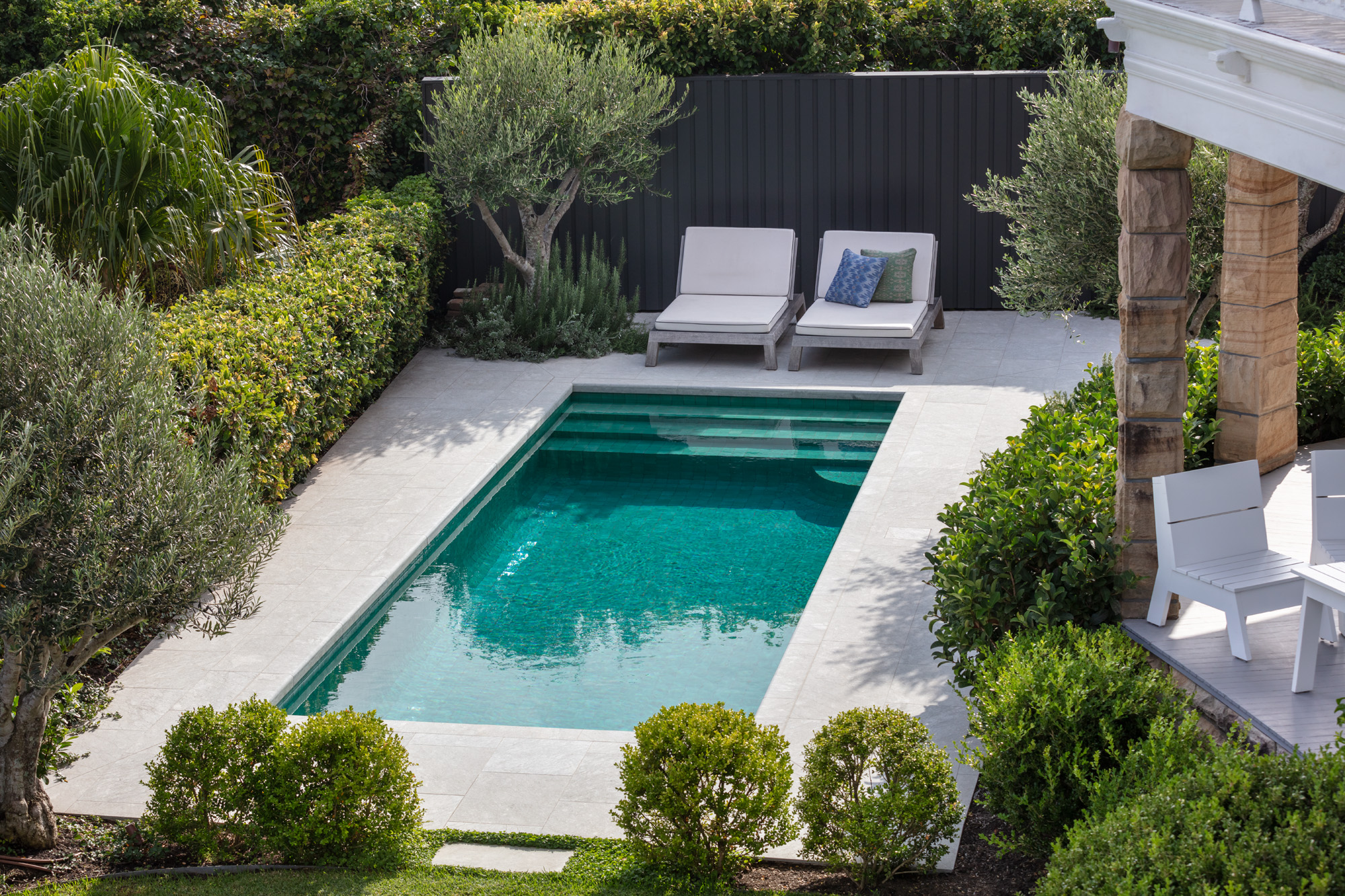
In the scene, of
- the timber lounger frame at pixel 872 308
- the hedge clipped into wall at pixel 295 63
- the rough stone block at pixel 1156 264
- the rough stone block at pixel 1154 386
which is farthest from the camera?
the hedge clipped into wall at pixel 295 63

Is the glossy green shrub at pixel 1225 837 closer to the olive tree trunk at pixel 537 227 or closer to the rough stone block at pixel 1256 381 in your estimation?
the rough stone block at pixel 1256 381

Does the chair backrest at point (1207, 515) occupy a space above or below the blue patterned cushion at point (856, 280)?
above

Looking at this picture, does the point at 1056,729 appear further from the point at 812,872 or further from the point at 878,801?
the point at 812,872

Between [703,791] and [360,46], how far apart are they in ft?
36.8

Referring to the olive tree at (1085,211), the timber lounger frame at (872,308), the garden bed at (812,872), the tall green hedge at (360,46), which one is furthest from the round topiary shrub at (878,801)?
the tall green hedge at (360,46)

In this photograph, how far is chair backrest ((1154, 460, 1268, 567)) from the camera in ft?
18.0

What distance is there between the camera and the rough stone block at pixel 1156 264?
5.42 meters

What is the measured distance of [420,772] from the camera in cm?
604

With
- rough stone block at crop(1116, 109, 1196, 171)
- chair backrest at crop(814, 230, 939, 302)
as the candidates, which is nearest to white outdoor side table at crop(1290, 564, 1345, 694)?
rough stone block at crop(1116, 109, 1196, 171)

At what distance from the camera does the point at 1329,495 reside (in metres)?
5.82

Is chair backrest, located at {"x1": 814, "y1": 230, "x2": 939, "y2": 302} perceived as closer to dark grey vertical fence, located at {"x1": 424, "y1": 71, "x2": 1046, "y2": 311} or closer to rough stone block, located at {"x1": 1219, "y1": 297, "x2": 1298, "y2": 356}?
dark grey vertical fence, located at {"x1": 424, "y1": 71, "x2": 1046, "y2": 311}

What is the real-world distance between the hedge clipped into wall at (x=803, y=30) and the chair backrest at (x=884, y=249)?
6.90 ft


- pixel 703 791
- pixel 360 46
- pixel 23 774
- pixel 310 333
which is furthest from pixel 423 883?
pixel 360 46

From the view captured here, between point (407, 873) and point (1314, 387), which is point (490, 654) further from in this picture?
point (1314, 387)
